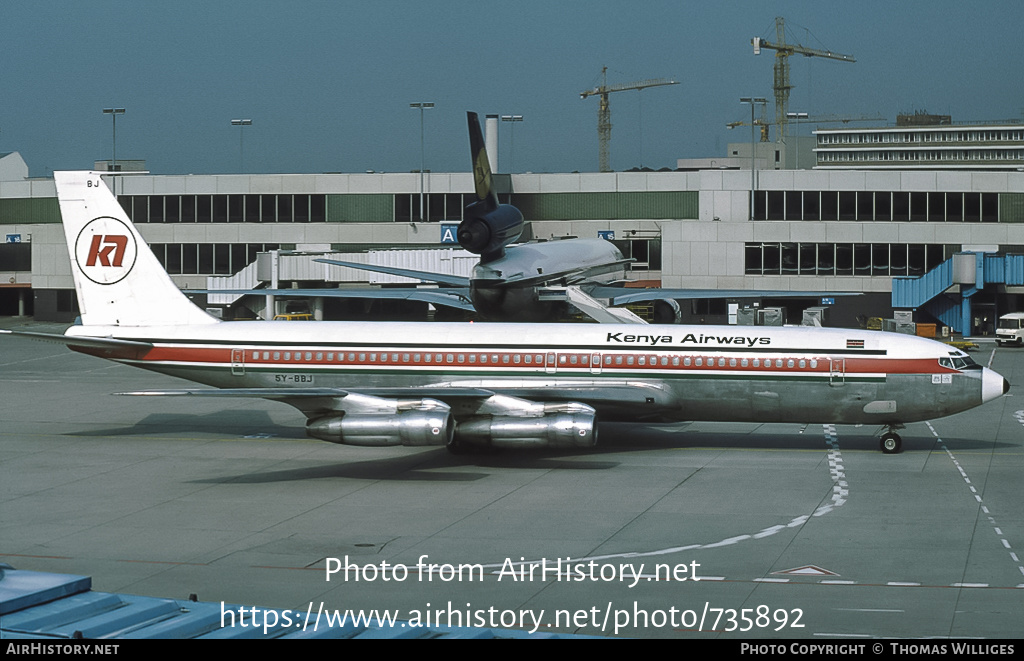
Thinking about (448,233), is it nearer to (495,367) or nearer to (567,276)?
(567,276)

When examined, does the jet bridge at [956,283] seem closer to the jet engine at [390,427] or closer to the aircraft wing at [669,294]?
the aircraft wing at [669,294]

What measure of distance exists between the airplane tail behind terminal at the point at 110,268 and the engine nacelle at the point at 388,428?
29.5ft

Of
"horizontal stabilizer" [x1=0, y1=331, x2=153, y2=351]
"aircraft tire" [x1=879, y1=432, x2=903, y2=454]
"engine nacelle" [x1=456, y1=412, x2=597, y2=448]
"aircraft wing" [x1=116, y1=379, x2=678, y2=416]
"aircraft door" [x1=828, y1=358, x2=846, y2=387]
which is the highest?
"horizontal stabilizer" [x1=0, y1=331, x2=153, y2=351]

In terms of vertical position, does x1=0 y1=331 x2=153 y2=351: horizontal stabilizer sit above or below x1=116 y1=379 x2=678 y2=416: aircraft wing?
above

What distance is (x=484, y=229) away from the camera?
5947cm

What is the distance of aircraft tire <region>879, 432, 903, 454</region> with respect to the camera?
36125mm

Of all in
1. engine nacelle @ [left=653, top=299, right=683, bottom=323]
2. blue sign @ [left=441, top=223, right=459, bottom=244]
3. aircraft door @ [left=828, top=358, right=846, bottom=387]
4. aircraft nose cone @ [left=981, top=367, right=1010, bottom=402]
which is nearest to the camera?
aircraft nose cone @ [left=981, top=367, right=1010, bottom=402]

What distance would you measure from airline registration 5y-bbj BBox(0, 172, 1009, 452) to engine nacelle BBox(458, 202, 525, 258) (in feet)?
71.7

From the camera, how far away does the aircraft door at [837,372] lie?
35125 mm

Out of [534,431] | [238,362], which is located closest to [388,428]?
[534,431]

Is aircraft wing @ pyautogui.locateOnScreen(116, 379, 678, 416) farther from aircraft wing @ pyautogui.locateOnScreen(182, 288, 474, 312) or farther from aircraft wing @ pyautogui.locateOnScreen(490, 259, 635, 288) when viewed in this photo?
aircraft wing @ pyautogui.locateOnScreen(182, 288, 474, 312)

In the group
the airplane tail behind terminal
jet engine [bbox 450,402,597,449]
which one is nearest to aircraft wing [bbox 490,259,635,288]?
the airplane tail behind terminal

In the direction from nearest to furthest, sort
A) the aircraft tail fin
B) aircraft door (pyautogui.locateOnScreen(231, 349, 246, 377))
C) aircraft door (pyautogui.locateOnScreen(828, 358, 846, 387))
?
aircraft door (pyautogui.locateOnScreen(828, 358, 846, 387)), aircraft door (pyautogui.locateOnScreen(231, 349, 246, 377)), the aircraft tail fin
